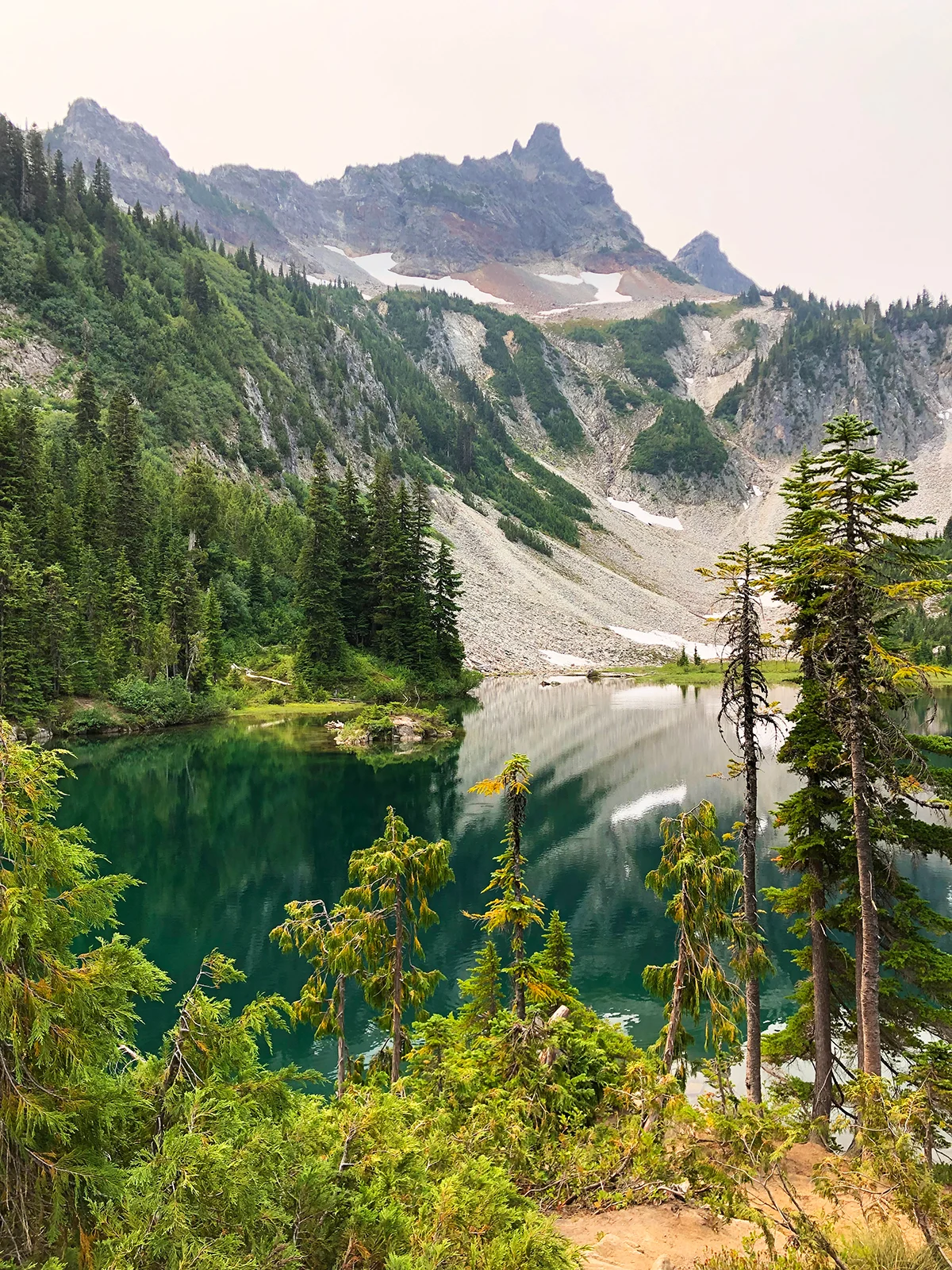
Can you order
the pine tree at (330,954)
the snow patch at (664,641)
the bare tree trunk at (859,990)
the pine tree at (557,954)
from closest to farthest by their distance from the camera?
the bare tree trunk at (859,990), the pine tree at (330,954), the pine tree at (557,954), the snow patch at (664,641)

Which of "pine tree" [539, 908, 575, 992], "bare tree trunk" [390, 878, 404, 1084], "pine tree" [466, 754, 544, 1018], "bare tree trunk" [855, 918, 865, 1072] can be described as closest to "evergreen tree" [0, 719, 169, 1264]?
"pine tree" [466, 754, 544, 1018]

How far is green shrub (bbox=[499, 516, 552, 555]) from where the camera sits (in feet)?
499

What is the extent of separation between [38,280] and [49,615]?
66.0m

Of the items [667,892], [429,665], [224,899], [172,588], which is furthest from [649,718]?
[224,899]

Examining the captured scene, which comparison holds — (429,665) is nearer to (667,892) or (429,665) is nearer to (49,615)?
(49,615)

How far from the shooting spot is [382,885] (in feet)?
42.7

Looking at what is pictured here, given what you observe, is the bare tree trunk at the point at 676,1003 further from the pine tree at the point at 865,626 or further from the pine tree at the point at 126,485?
the pine tree at the point at 126,485

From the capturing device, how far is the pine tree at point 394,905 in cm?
1284

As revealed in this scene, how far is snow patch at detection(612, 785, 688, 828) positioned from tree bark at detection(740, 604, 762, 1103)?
23433 millimetres

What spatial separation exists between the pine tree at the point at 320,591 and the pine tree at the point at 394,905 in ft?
197

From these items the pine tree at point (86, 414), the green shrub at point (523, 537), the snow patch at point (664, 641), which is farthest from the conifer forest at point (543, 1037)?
the green shrub at point (523, 537)

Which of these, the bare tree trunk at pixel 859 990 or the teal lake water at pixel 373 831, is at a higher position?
the bare tree trunk at pixel 859 990

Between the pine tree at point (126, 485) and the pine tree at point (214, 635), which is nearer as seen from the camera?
the pine tree at point (214, 635)

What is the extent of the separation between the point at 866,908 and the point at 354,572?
7268 cm
